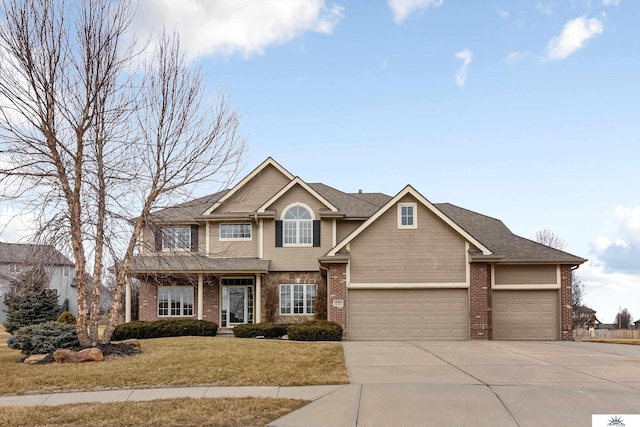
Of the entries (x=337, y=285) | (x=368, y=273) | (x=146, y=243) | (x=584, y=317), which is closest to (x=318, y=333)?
(x=337, y=285)

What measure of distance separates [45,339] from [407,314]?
42.7ft

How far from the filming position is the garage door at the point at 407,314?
928 inches

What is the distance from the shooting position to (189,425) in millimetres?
9203

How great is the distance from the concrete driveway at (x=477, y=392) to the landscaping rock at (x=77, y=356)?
648cm

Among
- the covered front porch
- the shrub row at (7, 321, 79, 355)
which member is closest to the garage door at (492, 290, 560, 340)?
the covered front porch

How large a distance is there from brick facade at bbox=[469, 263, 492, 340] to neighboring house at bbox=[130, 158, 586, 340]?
39 mm

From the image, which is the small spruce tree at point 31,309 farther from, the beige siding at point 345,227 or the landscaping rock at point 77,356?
the landscaping rock at point 77,356

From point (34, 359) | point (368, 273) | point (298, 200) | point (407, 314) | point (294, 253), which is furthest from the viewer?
point (298, 200)

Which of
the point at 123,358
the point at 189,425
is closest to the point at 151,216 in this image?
the point at 123,358

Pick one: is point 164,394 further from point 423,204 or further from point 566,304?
point 566,304

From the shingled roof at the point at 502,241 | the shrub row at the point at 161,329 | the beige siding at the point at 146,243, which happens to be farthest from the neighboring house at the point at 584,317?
the beige siding at the point at 146,243

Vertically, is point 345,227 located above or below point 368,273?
above

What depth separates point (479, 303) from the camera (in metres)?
23.5

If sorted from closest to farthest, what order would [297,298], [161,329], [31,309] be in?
[161,329] → [297,298] → [31,309]
